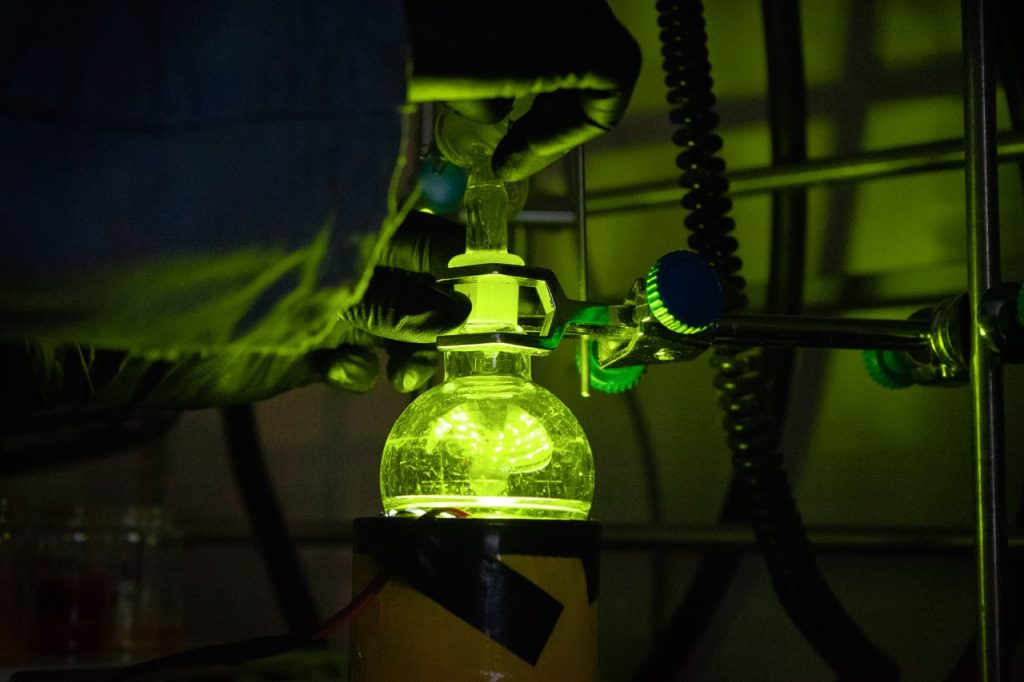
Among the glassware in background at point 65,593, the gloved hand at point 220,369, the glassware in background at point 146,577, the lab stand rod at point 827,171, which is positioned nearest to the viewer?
the gloved hand at point 220,369

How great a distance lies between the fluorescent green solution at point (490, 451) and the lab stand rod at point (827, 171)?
0.51 meters

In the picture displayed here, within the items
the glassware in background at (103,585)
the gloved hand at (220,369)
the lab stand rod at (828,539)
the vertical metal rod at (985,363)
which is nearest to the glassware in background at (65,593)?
the glassware in background at (103,585)

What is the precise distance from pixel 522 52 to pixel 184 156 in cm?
23

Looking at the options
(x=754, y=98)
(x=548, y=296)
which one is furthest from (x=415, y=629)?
(x=754, y=98)

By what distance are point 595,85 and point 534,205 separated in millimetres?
665

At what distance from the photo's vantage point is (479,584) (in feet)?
2.45

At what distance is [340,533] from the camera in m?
1.68

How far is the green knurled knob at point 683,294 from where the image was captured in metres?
0.78

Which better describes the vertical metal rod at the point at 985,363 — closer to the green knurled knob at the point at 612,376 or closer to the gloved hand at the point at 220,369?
the green knurled knob at the point at 612,376

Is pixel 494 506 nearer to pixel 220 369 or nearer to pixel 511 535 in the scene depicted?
pixel 511 535

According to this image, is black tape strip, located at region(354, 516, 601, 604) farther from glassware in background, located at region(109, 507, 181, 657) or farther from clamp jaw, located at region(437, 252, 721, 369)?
glassware in background, located at region(109, 507, 181, 657)

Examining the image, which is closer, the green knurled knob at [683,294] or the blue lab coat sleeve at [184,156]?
the blue lab coat sleeve at [184,156]

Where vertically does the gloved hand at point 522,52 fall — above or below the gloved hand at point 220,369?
above

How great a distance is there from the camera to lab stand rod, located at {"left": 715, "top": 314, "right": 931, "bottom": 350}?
34.3 inches
